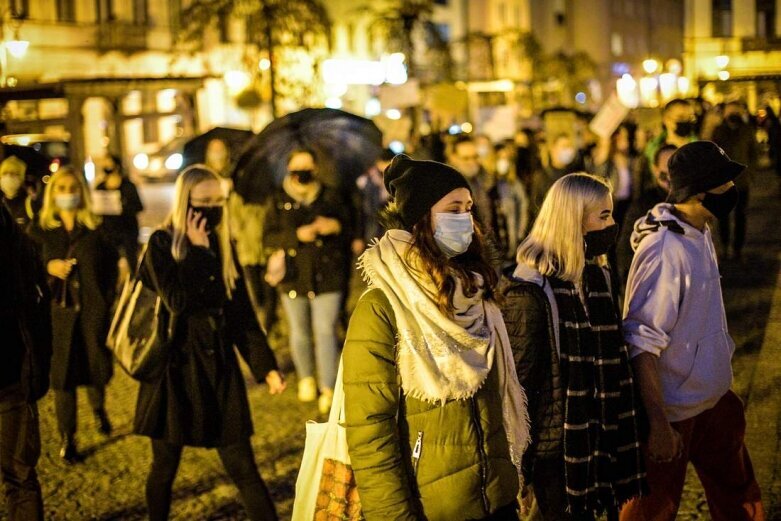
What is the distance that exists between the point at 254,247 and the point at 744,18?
5289 cm

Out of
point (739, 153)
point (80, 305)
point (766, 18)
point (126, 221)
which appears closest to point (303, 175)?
point (80, 305)

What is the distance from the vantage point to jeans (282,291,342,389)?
7.88 meters

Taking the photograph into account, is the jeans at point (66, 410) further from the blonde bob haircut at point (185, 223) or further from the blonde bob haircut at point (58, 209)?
the blonde bob haircut at point (185, 223)

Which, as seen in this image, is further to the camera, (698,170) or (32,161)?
(32,161)

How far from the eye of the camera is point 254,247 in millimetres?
9312

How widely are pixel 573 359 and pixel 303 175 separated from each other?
4549mm


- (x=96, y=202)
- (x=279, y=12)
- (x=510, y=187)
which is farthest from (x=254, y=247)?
(x=279, y=12)

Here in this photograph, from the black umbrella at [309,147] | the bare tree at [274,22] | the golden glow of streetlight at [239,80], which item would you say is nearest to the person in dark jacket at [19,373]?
the black umbrella at [309,147]

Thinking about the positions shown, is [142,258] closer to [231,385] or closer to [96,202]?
[231,385]

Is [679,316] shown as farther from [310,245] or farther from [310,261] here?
[310,245]

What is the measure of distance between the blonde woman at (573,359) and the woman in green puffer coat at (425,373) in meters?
0.60

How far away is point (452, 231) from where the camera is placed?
3080 millimetres

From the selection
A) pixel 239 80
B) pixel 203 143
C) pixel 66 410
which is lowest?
pixel 66 410

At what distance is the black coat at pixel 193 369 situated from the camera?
4.81 meters
